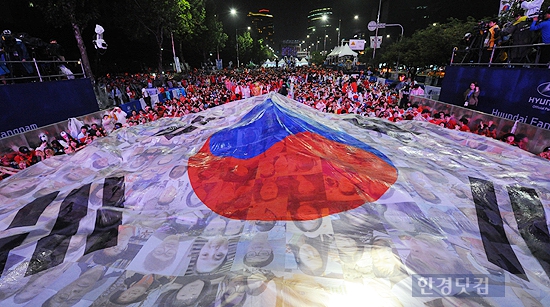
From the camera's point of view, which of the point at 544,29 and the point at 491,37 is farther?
the point at 491,37

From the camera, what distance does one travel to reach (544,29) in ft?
28.3

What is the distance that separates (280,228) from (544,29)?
11.6 m

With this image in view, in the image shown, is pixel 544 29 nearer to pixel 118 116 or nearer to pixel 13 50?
pixel 118 116

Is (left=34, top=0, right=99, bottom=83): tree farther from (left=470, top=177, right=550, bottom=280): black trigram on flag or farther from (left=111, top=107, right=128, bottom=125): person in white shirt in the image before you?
(left=470, top=177, right=550, bottom=280): black trigram on flag

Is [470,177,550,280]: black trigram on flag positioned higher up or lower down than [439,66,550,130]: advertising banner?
lower down

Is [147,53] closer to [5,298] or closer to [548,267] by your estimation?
[5,298]

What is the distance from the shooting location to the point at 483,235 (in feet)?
11.5

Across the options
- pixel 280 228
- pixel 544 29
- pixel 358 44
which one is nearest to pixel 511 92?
pixel 544 29

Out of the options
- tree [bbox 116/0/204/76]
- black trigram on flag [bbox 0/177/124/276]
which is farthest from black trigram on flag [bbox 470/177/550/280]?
tree [bbox 116/0/204/76]

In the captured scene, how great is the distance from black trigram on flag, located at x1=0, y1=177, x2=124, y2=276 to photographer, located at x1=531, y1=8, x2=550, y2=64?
13.3 meters

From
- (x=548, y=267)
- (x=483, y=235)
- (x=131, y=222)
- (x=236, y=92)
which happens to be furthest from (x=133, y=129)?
(x=236, y=92)

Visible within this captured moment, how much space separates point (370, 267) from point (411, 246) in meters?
0.62

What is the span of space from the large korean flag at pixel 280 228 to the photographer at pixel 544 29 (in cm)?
585

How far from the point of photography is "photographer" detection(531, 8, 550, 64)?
8.59 m
